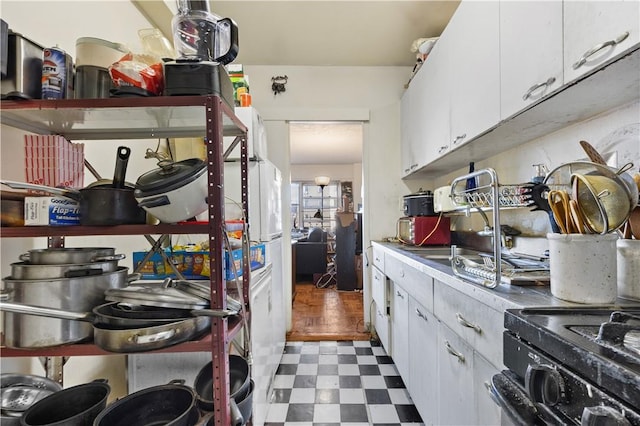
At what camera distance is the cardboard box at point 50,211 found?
84 cm

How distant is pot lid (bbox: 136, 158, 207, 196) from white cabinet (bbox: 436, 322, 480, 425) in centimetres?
105

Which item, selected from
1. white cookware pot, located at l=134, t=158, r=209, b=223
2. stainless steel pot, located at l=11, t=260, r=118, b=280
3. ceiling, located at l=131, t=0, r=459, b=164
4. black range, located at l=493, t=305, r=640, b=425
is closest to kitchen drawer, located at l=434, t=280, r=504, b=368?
black range, located at l=493, t=305, r=640, b=425

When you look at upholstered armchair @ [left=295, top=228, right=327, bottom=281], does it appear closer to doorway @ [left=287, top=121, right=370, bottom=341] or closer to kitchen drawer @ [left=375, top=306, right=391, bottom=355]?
doorway @ [left=287, top=121, right=370, bottom=341]

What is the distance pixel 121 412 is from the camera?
33.7 inches

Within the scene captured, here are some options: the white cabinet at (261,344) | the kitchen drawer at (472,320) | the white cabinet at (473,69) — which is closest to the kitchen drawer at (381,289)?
the white cabinet at (261,344)

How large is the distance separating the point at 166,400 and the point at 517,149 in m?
2.03

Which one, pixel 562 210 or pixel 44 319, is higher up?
pixel 562 210

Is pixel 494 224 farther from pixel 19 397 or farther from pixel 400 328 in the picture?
pixel 19 397

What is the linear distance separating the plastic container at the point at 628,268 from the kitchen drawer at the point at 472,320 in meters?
0.34

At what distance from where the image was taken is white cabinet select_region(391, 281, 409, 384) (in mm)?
1825

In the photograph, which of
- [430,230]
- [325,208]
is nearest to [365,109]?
[430,230]

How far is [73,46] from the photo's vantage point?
1341mm

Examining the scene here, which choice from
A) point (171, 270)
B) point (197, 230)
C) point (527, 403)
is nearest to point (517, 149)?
point (527, 403)

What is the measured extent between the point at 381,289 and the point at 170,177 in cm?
194
